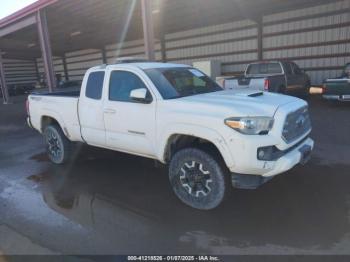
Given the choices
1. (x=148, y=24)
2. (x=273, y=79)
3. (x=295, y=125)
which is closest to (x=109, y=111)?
(x=295, y=125)

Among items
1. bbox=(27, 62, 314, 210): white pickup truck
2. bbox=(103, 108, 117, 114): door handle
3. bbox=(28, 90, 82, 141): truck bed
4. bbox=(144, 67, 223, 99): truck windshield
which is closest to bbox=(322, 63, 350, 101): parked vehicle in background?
bbox=(27, 62, 314, 210): white pickup truck

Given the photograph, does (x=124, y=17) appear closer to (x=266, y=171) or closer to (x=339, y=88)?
(x=339, y=88)

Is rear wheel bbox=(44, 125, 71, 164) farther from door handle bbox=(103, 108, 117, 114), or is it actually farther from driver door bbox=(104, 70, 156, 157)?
door handle bbox=(103, 108, 117, 114)

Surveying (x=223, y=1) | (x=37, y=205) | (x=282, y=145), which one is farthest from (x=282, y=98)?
(x=223, y=1)

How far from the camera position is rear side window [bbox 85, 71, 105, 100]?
5000 mm

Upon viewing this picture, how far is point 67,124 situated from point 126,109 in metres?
1.85

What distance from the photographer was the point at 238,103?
3.69 m

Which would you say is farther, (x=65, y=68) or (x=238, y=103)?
(x=65, y=68)

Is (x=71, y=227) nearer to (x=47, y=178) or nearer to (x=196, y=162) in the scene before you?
(x=196, y=162)

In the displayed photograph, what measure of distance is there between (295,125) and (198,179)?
148 centimetres

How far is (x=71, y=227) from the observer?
3.63m

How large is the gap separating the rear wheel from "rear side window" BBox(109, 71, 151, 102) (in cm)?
193

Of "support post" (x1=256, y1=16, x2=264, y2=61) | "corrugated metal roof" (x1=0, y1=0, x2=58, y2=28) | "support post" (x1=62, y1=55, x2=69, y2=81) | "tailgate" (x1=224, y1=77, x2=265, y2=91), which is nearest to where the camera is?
"tailgate" (x1=224, y1=77, x2=265, y2=91)

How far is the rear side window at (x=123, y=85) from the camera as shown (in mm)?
4514
